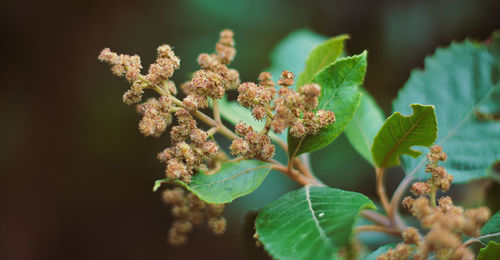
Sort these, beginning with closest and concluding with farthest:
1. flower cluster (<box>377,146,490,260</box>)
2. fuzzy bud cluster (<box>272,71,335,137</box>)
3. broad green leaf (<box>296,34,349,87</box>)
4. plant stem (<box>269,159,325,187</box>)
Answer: flower cluster (<box>377,146,490,260</box>) → fuzzy bud cluster (<box>272,71,335,137</box>) → plant stem (<box>269,159,325,187</box>) → broad green leaf (<box>296,34,349,87</box>)

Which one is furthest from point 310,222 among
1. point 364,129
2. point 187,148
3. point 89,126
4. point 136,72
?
point 89,126

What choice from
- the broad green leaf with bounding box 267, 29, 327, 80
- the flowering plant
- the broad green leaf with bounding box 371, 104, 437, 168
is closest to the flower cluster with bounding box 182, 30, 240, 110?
the flowering plant

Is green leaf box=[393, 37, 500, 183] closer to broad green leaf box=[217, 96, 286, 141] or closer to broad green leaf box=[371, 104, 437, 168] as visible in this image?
broad green leaf box=[371, 104, 437, 168]

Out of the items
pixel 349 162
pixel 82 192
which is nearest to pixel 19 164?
pixel 82 192

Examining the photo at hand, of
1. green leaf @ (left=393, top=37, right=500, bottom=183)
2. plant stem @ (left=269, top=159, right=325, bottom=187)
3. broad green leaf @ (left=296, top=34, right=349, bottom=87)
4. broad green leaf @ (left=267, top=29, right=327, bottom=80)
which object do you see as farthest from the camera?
broad green leaf @ (left=267, top=29, right=327, bottom=80)

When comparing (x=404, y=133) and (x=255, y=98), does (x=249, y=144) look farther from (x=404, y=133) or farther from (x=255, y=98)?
(x=404, y=133)

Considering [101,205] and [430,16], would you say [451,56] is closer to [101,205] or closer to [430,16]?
[430,16]
